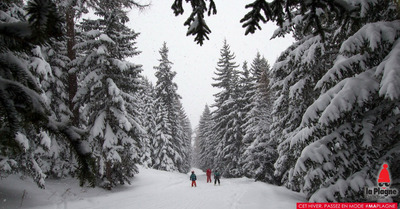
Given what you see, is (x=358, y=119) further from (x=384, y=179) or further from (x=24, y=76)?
(x=24, y=76)

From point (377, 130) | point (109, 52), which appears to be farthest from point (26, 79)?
point (109, 52)

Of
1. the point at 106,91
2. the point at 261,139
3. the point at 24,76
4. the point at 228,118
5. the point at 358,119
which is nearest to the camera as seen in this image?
the point at 24,76

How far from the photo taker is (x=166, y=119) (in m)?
33.2

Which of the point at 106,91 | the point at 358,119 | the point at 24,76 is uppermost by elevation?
the point at 106,91

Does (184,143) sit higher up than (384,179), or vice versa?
(184,143)

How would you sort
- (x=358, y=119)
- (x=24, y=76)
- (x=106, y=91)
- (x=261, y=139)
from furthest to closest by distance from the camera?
1. (x=261, y=139)
2. (x=106, y=91)
3. (x=358, y=119)
4. (x=24, y=76)

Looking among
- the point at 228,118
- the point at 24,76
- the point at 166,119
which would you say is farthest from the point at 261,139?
the point at 24,76

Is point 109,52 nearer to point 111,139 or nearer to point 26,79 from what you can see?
point 111,139

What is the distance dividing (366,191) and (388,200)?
436 mm

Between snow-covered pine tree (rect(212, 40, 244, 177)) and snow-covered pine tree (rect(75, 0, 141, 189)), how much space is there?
16.0 metres

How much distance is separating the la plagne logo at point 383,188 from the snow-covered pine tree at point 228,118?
74.6 ft

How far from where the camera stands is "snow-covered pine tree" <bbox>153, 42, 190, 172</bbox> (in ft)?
107

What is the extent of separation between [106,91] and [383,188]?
1360 cm

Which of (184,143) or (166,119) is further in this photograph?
(184,143)
